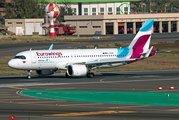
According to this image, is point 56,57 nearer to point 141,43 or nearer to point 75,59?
point 75,59

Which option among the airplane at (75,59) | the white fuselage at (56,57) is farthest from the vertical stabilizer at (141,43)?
the white fuselage at (56,57)

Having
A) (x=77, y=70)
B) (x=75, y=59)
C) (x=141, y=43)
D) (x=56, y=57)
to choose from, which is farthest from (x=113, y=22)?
(x=77, y=70)

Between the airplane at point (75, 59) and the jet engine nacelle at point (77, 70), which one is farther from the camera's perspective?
the airplane at point (75, 59)

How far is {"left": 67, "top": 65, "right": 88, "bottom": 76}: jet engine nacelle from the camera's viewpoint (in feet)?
154

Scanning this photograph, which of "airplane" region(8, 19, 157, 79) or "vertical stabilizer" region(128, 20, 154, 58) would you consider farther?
"vertical stabilizer" region(128, 20, 154, 58)

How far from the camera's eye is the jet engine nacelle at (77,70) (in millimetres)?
46906

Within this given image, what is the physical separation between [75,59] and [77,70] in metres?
2.47

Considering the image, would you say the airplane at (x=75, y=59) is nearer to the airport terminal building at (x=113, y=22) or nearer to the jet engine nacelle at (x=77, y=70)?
the jet engine nacelle at (x=77, y=70)

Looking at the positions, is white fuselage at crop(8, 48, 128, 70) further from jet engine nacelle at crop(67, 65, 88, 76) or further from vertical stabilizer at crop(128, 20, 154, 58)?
vertical stabilizer at crop(128, 20, 154, 58)

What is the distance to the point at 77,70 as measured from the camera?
47.0 m

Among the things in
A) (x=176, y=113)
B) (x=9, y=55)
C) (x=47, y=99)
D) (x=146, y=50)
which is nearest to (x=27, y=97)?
(x=47, y=99)

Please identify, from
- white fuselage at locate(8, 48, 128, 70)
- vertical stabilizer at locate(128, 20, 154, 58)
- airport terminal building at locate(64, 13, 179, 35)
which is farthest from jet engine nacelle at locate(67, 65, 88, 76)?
airport terminal building at locate(64, 13, 179, 35)

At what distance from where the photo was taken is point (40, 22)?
185 m

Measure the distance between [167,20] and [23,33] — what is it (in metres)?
73.3
